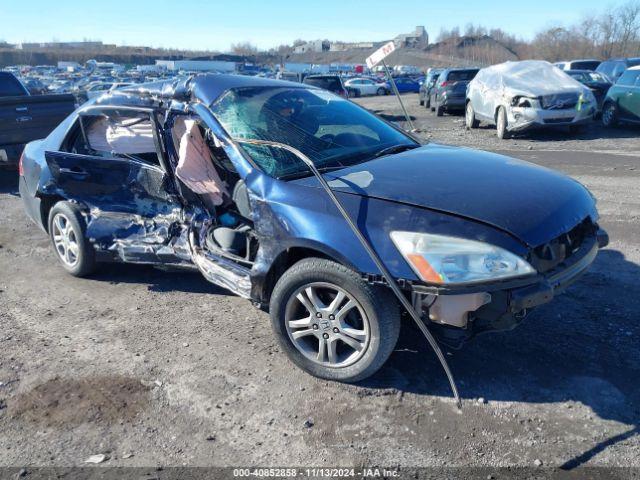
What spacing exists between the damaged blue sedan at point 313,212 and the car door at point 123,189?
0.04ft

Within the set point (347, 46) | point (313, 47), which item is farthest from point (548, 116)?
point (347, 46)

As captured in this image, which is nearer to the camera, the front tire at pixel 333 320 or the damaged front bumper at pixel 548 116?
the front tire at pixel 333 320

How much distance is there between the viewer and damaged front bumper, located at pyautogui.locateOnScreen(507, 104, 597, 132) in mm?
12398

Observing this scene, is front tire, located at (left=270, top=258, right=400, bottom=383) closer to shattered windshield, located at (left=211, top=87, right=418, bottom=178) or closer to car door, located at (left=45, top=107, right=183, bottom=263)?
shattered windshield, located at (left=211, top=87, right=418, bottom=178)

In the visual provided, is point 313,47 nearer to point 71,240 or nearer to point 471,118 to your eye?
point 471,118


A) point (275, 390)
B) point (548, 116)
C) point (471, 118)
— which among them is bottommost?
point (275, 390)

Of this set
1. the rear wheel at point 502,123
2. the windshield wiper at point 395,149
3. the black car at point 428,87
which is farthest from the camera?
the black car at point 428,87

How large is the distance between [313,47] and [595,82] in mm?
94033

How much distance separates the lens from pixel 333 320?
10.8ft

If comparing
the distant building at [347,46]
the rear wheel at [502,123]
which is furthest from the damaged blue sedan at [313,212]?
the distant building at [347,46]

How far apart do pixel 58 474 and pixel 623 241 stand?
524 centimetres

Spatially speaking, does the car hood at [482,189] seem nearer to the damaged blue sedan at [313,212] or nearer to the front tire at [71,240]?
the damaged blue sedan at [313,212]

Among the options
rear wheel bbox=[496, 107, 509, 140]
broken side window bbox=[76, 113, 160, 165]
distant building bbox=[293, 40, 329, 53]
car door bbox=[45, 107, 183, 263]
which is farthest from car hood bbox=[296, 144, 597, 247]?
distant building bbox=[293, 40, 329, 53]

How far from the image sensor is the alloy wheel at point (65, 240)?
511 centimetres
